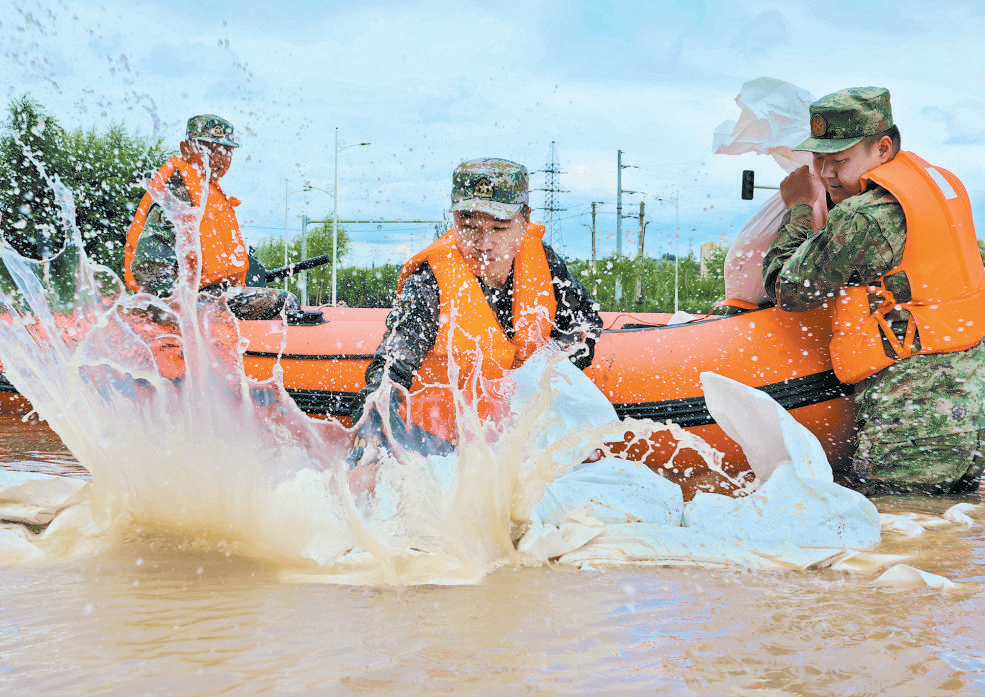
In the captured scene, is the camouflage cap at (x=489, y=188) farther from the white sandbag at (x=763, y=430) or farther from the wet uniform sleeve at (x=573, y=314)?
the white sandbag at (x=763, y=430)

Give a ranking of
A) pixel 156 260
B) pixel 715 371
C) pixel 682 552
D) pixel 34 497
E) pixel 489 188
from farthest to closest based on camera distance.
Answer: pixel 156 260 → pixel 715 371 → pixel 489 188 → pixel 34 497 → pixel 682 552

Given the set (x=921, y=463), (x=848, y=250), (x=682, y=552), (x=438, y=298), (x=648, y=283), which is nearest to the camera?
(x=682, y=552)

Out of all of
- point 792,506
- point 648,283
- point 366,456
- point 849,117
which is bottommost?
point 792,506

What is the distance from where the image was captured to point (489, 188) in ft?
10.5

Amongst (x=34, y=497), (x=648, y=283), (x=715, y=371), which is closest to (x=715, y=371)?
(x=715, y=371)

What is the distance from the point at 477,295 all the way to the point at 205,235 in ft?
7.00

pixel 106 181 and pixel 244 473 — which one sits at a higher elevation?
pixel 106 181

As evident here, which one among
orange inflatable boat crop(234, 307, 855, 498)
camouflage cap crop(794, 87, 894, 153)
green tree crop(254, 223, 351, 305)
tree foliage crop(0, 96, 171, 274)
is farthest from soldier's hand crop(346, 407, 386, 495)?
green tree crop(254, 223, 351, 305)

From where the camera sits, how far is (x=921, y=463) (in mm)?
3518

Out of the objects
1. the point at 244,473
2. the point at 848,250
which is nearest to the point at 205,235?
the point at 244,473

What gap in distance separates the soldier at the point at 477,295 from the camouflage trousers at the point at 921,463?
1.35m

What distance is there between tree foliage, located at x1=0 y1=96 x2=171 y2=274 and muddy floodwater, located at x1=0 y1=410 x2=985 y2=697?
1799 centimetres

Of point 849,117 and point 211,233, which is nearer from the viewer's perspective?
point 849,117

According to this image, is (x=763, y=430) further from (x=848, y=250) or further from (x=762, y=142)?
(x=762, y=142)
